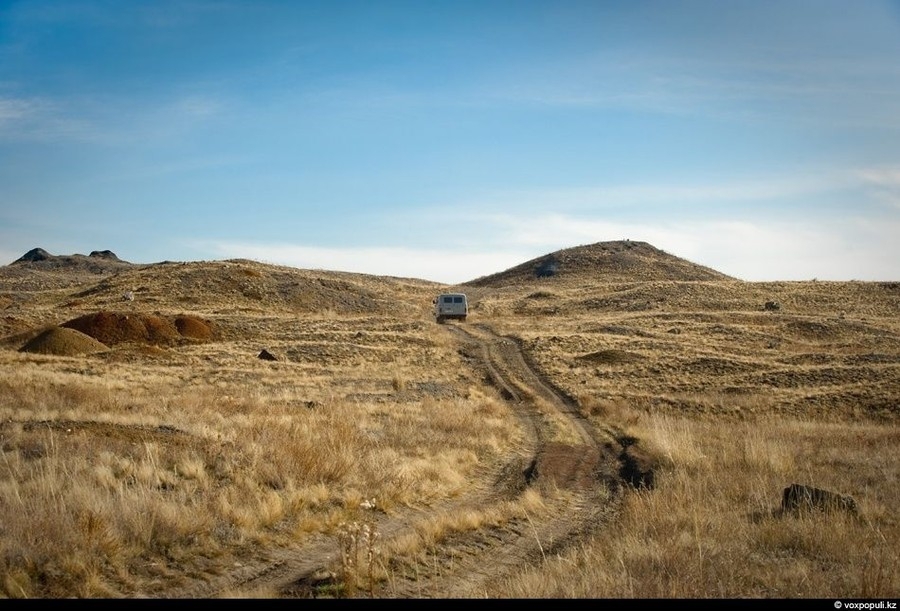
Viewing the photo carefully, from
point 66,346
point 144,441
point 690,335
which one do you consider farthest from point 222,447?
point 690,335

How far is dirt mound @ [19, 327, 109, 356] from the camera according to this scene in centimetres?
3403

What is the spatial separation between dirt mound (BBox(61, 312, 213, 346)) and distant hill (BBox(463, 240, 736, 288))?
74823 millimetres

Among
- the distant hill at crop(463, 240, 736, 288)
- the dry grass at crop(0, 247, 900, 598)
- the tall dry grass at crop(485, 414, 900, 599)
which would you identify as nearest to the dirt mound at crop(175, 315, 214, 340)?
the dry grass at crop(0, 247, 900, 598)

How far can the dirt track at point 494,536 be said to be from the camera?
6531mm

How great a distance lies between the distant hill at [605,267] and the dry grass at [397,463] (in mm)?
74252

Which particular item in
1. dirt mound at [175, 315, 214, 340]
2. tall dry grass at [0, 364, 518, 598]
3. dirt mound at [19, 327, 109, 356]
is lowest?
tall dry grass at [0, 364, 518, 598]

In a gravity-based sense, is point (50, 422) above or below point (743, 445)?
→ above

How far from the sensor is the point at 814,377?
33906 mm

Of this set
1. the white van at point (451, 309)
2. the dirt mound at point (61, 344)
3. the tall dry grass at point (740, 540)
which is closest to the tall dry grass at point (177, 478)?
the tall dry grass at point (740, 540)

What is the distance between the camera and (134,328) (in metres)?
43.2

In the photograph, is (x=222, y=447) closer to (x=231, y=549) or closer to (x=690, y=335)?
(x=231, y=549)

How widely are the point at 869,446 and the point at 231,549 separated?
56.6 ft

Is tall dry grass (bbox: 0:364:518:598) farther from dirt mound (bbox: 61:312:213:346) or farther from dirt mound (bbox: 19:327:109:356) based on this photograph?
dirt mound (bbox: 61:312:213:346)
